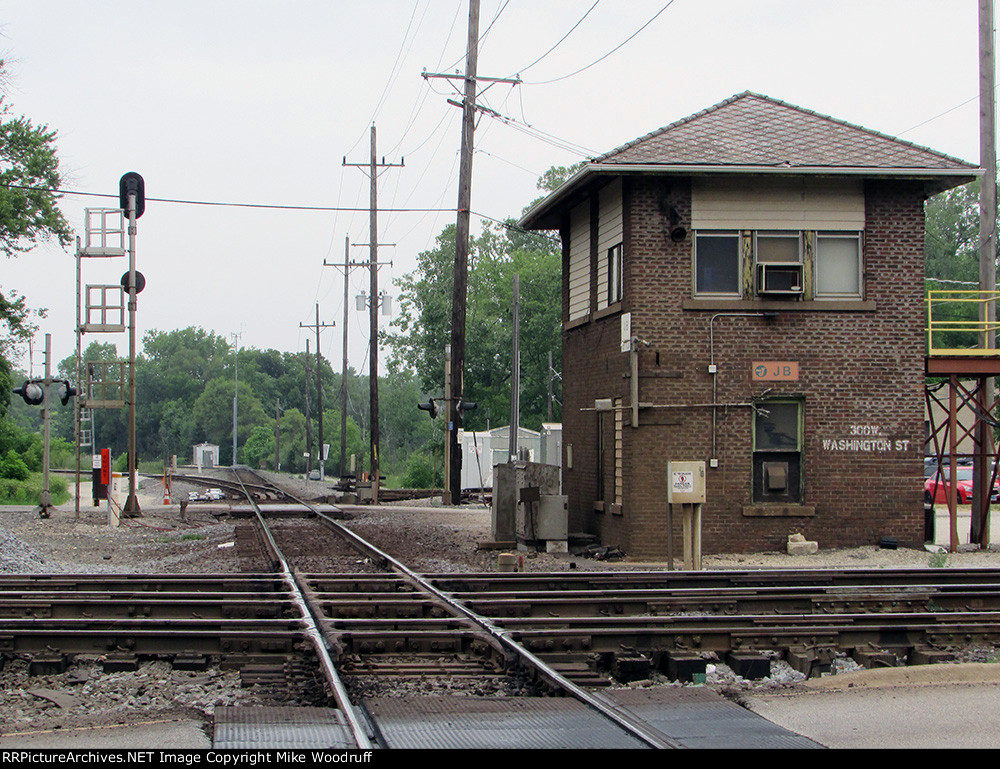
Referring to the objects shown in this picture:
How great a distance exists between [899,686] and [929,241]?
241 ft

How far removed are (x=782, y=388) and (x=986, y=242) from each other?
6.48 m

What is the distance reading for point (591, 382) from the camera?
20047 millimetres

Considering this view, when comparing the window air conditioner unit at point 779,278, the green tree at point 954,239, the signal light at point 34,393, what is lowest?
the signal light at point 34,393

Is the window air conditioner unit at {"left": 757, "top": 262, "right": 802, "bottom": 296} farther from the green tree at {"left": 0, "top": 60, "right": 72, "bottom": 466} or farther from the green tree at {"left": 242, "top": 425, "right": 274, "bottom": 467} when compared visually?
the green tree at {"left": 242, "top": 425, "right": 274, "bottom": 467}

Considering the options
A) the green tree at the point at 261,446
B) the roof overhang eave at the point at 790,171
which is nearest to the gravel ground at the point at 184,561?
the roof overhang eave at the point at 790,171

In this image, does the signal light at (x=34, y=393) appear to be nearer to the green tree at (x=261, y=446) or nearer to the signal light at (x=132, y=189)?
the signal light at (x=132, y=189)

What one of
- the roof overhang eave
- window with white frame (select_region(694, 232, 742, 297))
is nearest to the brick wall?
window with white frame (select_region(694, 232, 742, 297))

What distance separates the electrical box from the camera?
14398 mm

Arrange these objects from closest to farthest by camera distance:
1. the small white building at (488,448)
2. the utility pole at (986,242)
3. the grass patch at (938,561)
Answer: the grass patch at (938,561)
the utility pole at (986,242)
the small white building at (488,448)

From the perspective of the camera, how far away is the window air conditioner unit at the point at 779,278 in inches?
683

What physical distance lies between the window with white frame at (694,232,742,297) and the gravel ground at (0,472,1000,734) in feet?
13.9

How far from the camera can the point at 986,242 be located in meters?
20.9

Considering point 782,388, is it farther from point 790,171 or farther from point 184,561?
point 184,561

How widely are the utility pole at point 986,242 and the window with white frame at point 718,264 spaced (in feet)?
15.2
